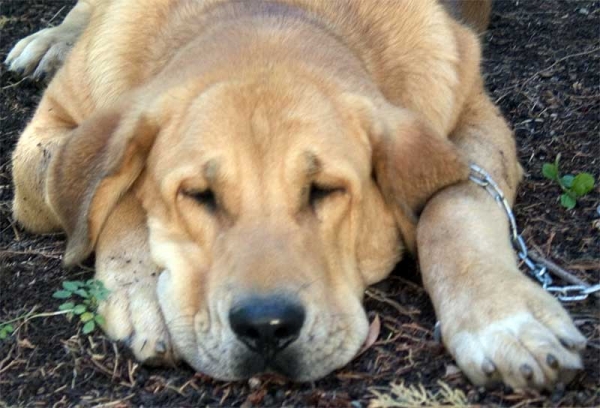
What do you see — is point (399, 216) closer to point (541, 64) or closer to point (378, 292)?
point (378, 292)

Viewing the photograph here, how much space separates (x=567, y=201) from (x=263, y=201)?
1622mm

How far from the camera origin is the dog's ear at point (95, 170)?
372cm

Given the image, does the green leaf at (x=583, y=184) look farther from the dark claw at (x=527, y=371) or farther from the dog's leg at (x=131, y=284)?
the dog's leg at (x=131, y=284)

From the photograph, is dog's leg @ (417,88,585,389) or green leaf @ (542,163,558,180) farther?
green leaf @ (542,163,558,180)

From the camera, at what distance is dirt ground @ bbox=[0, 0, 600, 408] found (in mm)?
3258

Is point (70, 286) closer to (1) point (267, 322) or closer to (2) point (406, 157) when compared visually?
(1) point (267, 322)

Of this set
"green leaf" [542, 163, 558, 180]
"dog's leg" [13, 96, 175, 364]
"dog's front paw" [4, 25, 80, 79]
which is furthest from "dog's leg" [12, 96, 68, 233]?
"green leaf" [542, 163, 558, 180]

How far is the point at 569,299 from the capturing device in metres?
3.59

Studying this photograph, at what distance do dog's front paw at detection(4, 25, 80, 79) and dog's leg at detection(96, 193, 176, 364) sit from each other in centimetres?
253

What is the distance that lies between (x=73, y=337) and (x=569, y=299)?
1758 millimetres

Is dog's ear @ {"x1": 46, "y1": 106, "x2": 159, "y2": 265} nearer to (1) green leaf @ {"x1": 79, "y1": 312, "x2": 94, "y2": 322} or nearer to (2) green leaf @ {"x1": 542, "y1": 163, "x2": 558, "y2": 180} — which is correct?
(1) green leaf @ {"x1": 79, "y1": 312, "x2": 94, "y2": 322}

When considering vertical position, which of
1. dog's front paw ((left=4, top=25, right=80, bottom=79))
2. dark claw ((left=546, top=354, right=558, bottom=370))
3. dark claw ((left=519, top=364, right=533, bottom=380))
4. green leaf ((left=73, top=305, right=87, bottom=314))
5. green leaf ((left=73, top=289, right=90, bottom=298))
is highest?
dark claw ((left=546, top=354, right=558, bottom=370))

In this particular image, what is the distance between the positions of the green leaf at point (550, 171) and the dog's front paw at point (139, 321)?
1.90 metres

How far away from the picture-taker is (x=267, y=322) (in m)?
3.06
